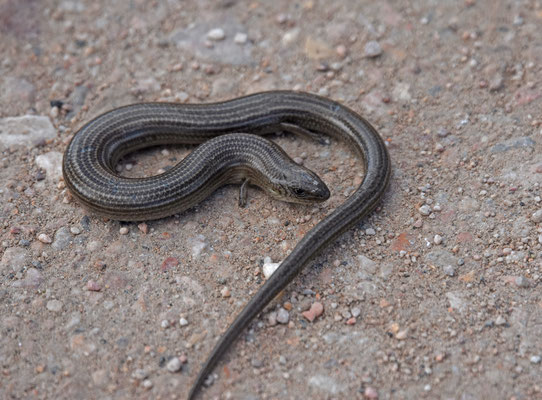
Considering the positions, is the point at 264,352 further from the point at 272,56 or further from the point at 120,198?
the point at 272,56

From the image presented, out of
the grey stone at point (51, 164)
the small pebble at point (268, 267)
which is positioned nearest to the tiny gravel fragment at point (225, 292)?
the small pebble at point (268, 267)

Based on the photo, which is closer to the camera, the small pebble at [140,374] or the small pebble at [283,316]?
the small pebble at [140,374]

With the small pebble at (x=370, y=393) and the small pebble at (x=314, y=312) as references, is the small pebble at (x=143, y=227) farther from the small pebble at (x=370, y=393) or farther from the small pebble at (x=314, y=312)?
the small pebble at (x=370, y=393)

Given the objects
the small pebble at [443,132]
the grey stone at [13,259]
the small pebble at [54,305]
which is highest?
the small pebble at [443,132]

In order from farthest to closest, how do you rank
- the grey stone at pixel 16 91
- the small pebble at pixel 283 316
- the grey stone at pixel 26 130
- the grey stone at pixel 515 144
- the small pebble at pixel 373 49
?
the small pebble at pixel 373 49
the grey stone at pixel 16 91
the grey stone at pixel 26 130
the grey stone at pixel 515 144
the small pebble at pixel 283 316

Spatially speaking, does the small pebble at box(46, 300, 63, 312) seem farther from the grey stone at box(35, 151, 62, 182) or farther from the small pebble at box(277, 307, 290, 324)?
the small pebble at box(277, 307, 290, 324)

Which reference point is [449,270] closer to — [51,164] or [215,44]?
[215,44]

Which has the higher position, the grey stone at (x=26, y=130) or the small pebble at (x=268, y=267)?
the grey stone at (x=26, y=130)

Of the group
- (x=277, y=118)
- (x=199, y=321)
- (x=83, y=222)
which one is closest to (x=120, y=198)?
(x=83, y=222)
